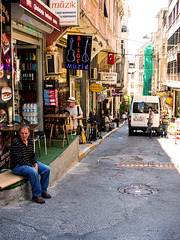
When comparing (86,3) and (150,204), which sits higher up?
(86,3)

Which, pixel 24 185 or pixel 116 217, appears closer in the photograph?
pixel 116 217

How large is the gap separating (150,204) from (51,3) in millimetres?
7615

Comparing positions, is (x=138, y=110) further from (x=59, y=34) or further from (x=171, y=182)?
(x=171, y=182)

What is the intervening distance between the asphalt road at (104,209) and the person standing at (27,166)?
254 mm

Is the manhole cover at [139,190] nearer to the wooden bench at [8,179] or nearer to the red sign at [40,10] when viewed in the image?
the wooden bench at [8,179]

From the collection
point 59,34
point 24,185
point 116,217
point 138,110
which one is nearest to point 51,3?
point 59,34

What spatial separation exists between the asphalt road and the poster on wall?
136cm

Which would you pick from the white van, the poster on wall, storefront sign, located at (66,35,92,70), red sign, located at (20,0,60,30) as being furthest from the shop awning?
the white van

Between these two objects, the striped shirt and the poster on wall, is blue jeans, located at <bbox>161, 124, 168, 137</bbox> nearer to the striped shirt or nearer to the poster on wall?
the poster on wall

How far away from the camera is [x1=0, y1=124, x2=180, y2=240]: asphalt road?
16.6ft

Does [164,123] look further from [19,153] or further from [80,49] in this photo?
[19,153]

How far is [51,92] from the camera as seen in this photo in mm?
11539

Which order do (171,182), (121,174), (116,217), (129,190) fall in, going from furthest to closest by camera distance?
1. (121,174)
2. (171,182)
3. (129,190)
4. (116,217)

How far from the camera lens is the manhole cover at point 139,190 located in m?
7.46
